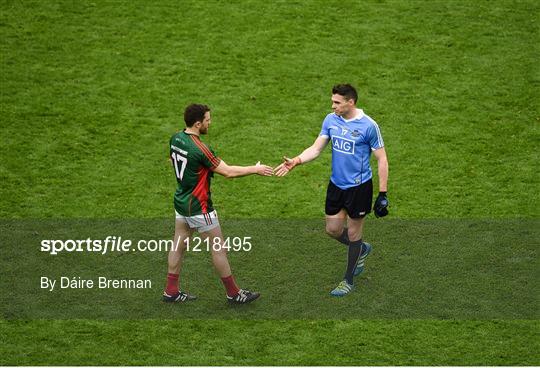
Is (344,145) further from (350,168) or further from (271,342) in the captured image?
(271,342)

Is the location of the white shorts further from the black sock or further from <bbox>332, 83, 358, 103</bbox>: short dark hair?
<bbox>332, 83, 358, 103</bbox>: short dark hair

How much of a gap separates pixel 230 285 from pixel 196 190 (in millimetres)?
1111

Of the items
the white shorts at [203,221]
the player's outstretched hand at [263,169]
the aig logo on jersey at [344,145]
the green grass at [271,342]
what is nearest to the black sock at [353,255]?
the green grass at [271,342]

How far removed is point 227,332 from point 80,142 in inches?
202

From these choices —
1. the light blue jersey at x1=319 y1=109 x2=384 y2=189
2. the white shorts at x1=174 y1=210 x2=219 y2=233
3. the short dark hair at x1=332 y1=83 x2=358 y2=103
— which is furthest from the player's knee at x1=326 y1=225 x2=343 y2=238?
the short dark hair at x1=332 y1=83 x2=358 y2=103

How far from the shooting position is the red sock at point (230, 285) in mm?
10391

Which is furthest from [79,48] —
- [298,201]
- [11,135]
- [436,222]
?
[436,222]

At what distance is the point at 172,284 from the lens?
10.5 metres

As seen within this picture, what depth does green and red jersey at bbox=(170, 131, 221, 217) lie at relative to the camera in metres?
9.98

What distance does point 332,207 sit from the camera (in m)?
10.6

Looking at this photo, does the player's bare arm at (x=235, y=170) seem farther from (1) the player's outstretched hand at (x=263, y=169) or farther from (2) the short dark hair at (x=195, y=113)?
(2) the short dark hair at (x=195, y=113)

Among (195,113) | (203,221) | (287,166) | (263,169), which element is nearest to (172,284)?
(203,221)

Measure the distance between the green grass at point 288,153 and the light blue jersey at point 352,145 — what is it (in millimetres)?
1305

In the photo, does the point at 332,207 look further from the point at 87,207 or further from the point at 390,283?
the point at 87,207
